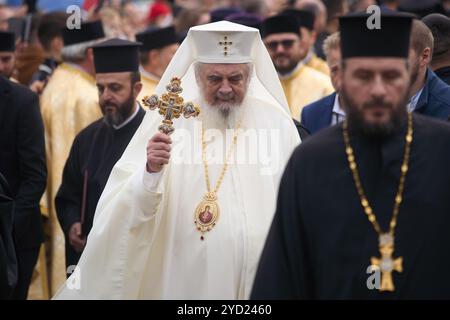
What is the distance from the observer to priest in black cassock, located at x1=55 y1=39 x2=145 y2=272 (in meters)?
9.11

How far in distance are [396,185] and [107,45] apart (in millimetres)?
4465

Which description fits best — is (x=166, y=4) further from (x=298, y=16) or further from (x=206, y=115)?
(x=206, y=115)

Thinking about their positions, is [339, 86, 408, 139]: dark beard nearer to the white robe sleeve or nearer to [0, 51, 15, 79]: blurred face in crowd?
the white robe sleeve

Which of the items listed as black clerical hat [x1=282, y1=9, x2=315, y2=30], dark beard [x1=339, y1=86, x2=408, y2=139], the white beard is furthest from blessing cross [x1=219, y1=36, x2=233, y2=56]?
black clerical hat [x1=282, y1=9, x2=315, y2=30]

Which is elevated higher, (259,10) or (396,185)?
(259,10)

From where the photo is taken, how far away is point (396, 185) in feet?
18.0

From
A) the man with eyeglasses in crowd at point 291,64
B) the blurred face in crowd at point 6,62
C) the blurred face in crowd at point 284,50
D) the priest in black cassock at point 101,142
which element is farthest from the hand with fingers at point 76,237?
the blurred face in crowd at point 284,50

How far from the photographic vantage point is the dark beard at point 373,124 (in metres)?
5.36

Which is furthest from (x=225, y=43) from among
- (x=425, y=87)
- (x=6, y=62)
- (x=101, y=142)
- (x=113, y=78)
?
(x=6, y=62)

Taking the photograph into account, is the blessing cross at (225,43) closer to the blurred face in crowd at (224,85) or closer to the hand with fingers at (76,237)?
the blurred face in crowd at (224,85)

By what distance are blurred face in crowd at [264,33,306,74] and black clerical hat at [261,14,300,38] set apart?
0.04 m

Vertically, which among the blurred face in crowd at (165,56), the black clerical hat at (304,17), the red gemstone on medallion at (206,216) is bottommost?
the red gemstone on medallion at (206,216)

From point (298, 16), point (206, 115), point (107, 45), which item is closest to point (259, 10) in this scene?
point (298, 16)

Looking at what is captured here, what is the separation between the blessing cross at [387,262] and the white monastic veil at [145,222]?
1.74 meters
